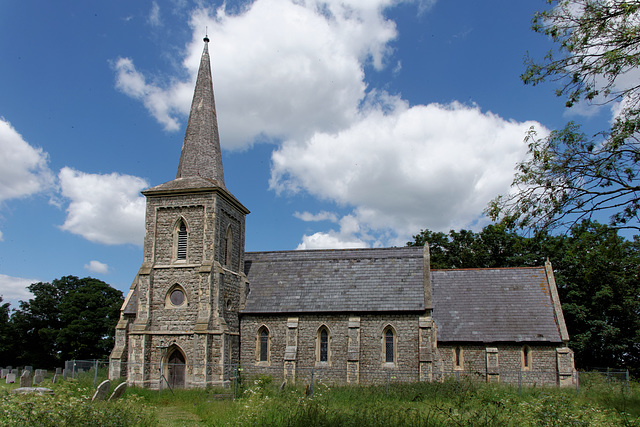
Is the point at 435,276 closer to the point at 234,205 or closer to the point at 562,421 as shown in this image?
the point at 234,205

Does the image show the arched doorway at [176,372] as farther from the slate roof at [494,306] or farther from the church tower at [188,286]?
the slate roof at [494,306]

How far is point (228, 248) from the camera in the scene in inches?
1072

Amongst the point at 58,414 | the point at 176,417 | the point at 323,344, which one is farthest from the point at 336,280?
the point at 58,414

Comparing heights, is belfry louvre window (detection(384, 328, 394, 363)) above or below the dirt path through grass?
above

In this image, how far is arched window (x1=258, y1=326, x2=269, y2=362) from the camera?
26.4 metres

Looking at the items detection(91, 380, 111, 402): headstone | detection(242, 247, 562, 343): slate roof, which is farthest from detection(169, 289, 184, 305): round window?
detection(91, 380, 111, 402): headstone

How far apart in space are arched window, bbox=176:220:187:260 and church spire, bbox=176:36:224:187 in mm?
3076

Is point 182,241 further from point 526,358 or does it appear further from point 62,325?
point 62,325

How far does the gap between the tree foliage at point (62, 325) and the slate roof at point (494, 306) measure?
122ft

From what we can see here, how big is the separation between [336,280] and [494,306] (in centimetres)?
900

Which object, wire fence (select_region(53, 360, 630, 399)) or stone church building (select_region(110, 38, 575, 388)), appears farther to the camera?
stone church building (select_region(110, 38, 575, 388))

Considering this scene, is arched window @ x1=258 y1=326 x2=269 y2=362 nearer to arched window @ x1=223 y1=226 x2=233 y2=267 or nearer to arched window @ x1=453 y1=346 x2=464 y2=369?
arched window @ x1=223 y1=226 x2=233 y2=267

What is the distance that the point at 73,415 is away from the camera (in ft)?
31.9

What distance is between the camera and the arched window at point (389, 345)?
2512cm
